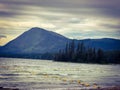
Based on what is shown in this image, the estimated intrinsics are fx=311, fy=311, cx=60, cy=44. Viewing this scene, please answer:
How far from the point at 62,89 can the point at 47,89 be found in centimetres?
314

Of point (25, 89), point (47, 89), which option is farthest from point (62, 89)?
point (25, 89)

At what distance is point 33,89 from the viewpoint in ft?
205

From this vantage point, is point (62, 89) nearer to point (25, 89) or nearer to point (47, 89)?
point (47, 89)

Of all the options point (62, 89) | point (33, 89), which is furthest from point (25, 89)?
point (62, 89)

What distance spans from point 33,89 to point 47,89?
2.96m

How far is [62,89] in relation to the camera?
64.2 metres

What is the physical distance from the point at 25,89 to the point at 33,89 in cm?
167

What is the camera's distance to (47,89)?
2502 inches

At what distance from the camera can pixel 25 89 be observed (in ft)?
203

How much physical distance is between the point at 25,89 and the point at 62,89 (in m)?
7.74

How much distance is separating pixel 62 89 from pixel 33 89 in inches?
239

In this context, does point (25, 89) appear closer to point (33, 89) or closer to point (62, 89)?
point (33, 89)
